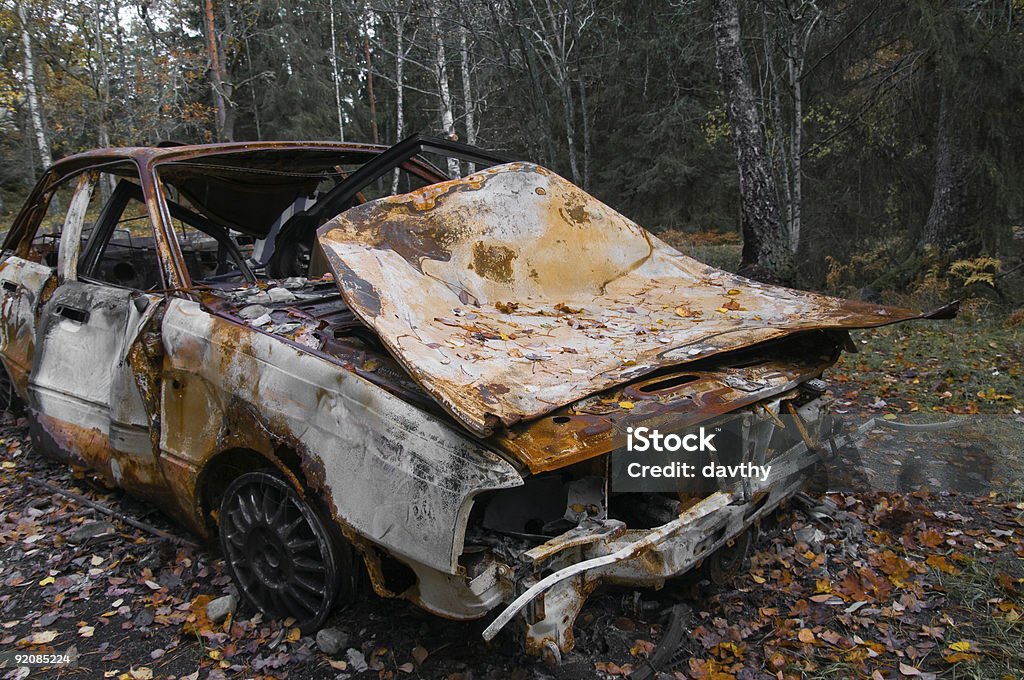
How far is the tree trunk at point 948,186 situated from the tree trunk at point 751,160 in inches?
87.6

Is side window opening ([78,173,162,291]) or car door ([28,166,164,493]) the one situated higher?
side window opening ([78,173,162,291])

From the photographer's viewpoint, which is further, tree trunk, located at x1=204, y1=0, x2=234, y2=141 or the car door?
tree trunk, located at x1=204, y1=0, x2=234, y2=141

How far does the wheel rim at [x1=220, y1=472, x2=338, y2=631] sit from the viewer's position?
7.86ft

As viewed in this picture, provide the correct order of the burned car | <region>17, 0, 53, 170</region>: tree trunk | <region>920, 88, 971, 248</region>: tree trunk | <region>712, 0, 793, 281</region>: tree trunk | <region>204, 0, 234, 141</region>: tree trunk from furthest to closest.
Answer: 1. <region>17, 0, 53, 170</region>: tree trunk
2. <region>204, 0, 234, 141</region>: tree trunk
3. <region>920, 88, 971, 248</region>: tree trunk
4. <region>712, 0, 793, 281</region>: tree trunk
5. the burned car

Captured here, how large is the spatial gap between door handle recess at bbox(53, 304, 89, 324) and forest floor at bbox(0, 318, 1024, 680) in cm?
103

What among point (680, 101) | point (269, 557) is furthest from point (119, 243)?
point (680, 101)

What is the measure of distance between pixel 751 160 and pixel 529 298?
476 cm

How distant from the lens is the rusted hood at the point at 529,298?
2236 mm

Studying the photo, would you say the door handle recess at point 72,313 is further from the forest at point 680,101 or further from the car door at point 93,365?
the forest at point 680,101

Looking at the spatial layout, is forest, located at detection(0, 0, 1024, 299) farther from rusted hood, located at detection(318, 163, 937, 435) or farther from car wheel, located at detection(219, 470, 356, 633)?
car wheel, located at detection(219, 470, 356, 633)

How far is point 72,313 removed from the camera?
3.37m

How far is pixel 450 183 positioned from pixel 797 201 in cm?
854

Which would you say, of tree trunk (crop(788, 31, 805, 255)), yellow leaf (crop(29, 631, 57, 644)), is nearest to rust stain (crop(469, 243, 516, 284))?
yellow leaf (crop(29, 631, 57, 644))

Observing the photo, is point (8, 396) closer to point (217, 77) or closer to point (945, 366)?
point (945, 366)
